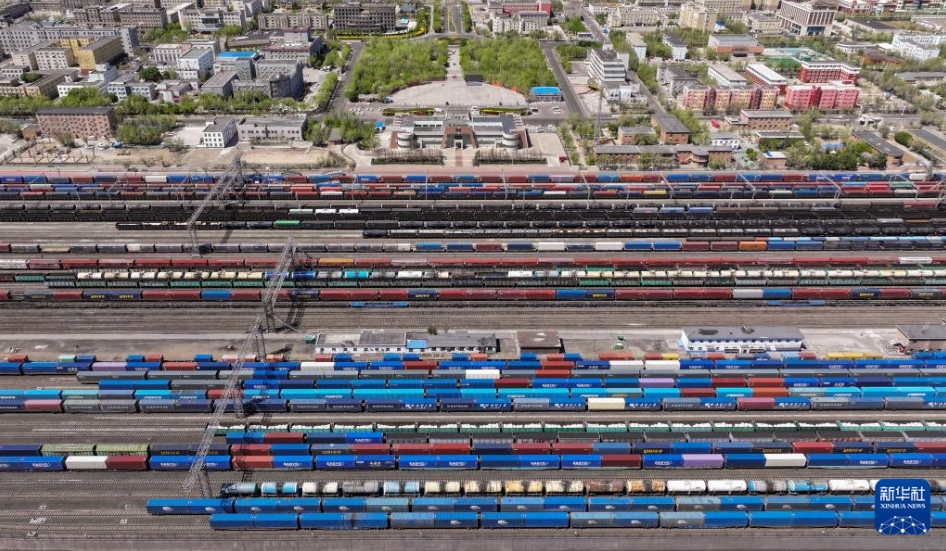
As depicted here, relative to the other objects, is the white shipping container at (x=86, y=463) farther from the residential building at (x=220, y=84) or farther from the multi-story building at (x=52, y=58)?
the multi-story building at (x=52, y=58)

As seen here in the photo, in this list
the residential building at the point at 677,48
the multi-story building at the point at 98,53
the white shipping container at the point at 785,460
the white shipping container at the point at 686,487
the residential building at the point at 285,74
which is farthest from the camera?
the residential building at the point at 677,48

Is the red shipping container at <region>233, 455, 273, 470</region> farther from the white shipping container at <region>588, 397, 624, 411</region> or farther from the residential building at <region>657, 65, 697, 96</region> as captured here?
the residential building at <region>657, 65, 697, 96</region>

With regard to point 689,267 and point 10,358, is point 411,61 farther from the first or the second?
point 10,358

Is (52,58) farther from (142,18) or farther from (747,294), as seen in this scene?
(747,294)

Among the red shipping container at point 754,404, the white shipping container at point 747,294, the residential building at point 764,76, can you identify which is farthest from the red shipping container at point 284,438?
the residential building at point 764,76

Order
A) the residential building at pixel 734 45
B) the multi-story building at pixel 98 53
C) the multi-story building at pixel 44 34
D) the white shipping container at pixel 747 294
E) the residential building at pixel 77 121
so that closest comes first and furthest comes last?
the white shipping container at pixel 747 294
the residential building at pixel 77 121
the multi-story building at pixel 98 53
the multi-story building at pixel 44 34
the residential building at pixel 734 45

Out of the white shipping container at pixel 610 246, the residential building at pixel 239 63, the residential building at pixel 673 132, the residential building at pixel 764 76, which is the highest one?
the residential building at pixel 239 63

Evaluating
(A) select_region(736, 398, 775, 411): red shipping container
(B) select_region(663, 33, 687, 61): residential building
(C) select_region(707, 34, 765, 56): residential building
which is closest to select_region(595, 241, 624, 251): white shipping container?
(A) select_region(736, 398, 775, 411): red shipping container
